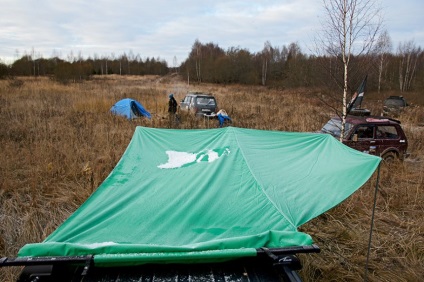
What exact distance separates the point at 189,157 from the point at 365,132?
19.9 feet

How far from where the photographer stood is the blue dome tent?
15.4 metres

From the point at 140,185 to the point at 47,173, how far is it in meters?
4.33

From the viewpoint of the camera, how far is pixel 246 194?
392cm

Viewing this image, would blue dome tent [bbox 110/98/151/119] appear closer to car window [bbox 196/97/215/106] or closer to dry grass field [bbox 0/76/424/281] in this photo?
dry grass field [bbox 0/76/424/281]

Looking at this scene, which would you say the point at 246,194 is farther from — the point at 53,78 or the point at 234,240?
the point at 53,78

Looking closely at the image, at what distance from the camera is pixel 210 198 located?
12.6ft

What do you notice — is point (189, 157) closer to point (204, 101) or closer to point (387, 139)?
point (387, 139)

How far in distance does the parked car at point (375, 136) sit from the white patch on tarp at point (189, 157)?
486 cm

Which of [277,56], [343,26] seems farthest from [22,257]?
[277,56]

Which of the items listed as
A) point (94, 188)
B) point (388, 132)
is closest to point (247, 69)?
point (388, 132)

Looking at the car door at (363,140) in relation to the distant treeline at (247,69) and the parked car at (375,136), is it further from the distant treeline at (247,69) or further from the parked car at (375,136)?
the distant treeline at (247,69)

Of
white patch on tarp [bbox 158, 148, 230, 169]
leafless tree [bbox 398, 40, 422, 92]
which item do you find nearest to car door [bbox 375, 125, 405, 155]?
white patch on tarp [bbox 158, 148, 230, 169]

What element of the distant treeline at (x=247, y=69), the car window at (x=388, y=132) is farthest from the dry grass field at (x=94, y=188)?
the distant treeline at (x=247, y=69)

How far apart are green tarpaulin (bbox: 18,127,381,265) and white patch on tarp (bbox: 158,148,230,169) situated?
2cm
